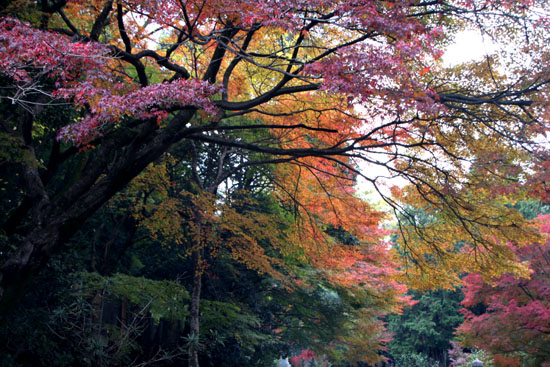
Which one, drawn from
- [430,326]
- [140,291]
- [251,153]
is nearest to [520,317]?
[251,153]

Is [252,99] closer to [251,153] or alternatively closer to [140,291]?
[140,291]

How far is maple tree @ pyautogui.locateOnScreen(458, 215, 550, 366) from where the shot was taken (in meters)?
11.3

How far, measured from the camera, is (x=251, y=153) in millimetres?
10961

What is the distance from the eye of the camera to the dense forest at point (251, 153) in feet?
16.3

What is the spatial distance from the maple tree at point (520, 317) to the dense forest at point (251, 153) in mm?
57

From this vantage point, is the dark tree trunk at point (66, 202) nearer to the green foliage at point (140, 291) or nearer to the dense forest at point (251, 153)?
the dense forest at point (251, 153)

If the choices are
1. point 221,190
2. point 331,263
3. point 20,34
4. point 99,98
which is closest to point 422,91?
point 99,98

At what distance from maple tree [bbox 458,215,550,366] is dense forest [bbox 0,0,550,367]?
57 mm

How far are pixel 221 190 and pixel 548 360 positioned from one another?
31.1 ft

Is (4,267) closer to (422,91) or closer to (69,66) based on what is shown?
(69,66)

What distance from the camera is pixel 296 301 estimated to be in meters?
12.3

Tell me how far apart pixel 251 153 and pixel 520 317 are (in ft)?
27.0

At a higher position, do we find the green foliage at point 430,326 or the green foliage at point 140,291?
the green foliage at point 430,326

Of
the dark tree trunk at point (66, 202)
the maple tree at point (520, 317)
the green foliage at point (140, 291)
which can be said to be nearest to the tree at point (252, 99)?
the dark tree trunk at point (66, 202)
